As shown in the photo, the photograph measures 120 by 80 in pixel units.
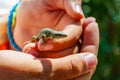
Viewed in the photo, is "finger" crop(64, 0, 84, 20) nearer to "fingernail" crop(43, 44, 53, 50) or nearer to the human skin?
the human skin

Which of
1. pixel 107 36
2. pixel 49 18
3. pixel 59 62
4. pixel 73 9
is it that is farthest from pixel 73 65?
pixel 107 36

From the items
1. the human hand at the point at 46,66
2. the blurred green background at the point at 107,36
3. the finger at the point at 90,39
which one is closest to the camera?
the human hand at the point at 46,66

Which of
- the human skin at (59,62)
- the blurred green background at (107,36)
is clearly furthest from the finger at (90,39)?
the blurred green background at (107,36)

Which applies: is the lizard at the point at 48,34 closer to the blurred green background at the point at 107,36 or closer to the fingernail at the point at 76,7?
the fingernail at the point at 76,7

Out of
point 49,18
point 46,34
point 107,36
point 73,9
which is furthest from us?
point 107,36

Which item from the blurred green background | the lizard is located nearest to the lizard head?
the lizard

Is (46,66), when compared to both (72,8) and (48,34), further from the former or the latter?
(72,8)
